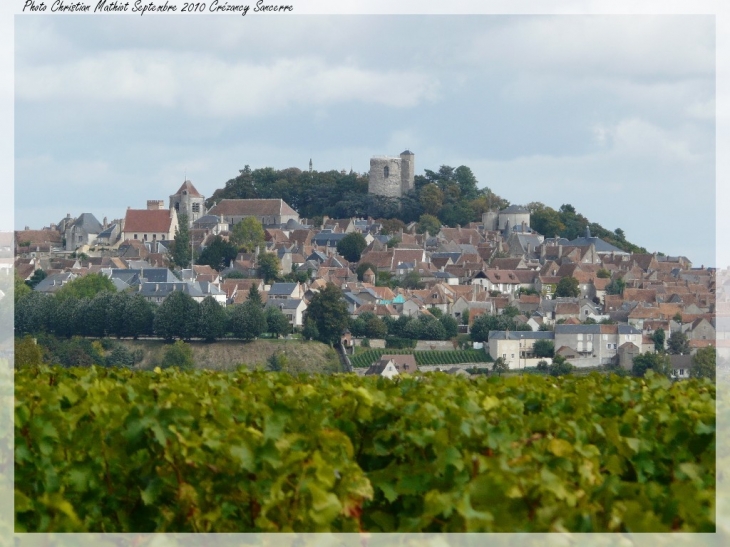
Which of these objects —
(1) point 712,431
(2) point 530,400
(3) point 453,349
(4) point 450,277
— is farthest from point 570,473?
(4) point 450,277

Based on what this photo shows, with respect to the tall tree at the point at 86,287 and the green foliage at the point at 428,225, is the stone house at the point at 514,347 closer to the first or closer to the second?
the tall tree at the point at 86,287

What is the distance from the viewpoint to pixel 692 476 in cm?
493

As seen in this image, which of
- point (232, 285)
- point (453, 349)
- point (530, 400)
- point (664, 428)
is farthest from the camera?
point (232, 285)

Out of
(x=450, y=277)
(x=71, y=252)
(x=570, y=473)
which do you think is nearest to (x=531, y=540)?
(x=570, y=473)

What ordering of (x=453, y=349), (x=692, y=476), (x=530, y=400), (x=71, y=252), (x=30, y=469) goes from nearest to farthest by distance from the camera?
(x=692, y=476), (x=30, y=469), (x=530, y=400), (x=453, y=349), (x=71, y=252)

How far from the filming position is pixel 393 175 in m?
125

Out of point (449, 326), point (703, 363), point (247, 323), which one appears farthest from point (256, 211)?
point (703, 363)

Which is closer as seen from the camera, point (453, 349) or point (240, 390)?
point (240, 390)

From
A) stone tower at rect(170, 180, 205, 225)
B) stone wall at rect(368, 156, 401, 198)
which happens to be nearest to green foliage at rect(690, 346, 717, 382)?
stone wall at rect(368, 156, 401, 198)

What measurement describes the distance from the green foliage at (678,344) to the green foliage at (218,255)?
35.0 meters

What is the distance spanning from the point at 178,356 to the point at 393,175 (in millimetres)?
64604

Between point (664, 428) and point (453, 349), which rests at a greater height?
point (664, 428)

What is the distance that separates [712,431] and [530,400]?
112 cm

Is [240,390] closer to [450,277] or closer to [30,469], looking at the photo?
[30,469]
